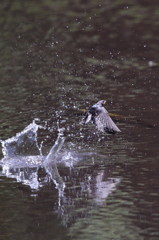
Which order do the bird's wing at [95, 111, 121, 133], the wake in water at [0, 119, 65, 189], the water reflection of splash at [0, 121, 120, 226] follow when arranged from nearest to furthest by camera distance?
the water reflection of splash at [0, 121, 120, 226], the wake in water at [0, 119, 65, 189], the bird's wing at [95, 111, 121, 133]

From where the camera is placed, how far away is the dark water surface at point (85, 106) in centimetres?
574

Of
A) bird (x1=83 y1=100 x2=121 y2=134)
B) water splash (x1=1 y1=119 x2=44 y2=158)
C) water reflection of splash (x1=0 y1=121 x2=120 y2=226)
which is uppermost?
bird (x1=83 y1=100 x2=121 y2=134)

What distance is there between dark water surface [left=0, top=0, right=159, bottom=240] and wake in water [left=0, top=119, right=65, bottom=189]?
0.09m

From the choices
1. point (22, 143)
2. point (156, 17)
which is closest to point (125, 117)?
point (22, 143)

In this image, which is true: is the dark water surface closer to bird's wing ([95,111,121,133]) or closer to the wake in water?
the wake in water

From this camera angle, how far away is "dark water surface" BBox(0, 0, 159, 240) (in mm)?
5738

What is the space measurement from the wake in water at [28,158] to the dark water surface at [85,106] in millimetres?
94

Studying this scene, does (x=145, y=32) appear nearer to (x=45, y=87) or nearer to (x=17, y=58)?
(x=17, y=58)

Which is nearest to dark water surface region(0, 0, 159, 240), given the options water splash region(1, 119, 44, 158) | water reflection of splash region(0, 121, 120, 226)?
water reflection of splash region(0, 121, 120, 226)

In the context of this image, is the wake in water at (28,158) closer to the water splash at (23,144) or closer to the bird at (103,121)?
the water splash at (23,144)

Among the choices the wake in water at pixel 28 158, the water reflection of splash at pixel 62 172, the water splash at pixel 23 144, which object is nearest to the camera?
the water reflection of splash at pixel 62 172

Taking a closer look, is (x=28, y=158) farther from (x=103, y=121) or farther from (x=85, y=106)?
(x=85, y=106)

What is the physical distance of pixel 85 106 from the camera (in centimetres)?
927

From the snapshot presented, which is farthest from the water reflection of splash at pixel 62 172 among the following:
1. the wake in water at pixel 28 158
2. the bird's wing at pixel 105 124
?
the bird's wing at pixel 105 124
